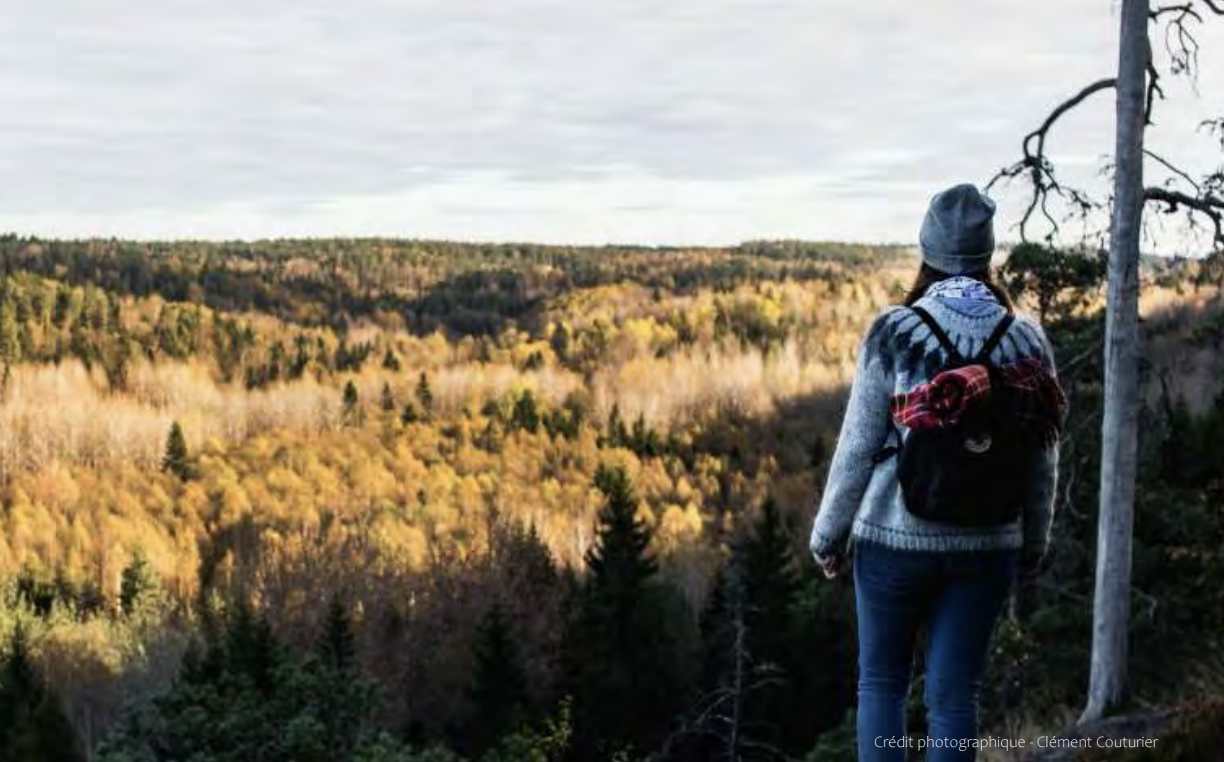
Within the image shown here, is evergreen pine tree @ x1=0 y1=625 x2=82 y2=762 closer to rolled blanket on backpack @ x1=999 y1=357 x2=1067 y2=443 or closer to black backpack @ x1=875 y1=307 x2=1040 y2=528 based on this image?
black backpack @ x1=875 y1=307 x2=1040 y2=528

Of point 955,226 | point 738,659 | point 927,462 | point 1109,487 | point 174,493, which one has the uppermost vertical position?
point 955,226

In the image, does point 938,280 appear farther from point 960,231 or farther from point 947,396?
point 947,396

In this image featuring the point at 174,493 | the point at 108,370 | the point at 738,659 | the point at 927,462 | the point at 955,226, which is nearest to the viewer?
the point at 927,462

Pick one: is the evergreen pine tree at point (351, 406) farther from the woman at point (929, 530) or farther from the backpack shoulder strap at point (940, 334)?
the backpack shoulder strap at point (940, 334)

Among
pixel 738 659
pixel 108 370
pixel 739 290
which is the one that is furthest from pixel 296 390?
pixel 738 659

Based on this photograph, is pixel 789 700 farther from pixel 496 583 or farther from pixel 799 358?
pixel 799 358

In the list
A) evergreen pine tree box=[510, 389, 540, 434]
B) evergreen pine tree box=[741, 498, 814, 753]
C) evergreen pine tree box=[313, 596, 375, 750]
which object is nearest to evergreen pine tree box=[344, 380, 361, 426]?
evergreen pine tree box=[510, 389, 540, 434]

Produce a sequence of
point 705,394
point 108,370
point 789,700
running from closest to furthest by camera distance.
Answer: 1. point 789,700
2. point 705,394
3. point 108,370

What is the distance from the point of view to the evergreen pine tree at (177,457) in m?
94.7

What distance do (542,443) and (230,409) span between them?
36.2 metres

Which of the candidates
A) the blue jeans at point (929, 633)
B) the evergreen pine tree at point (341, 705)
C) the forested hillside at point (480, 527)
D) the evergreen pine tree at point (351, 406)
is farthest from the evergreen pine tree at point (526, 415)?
the blue jeans at point (929, 633)

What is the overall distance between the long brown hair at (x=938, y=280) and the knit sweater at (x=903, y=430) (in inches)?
2.5

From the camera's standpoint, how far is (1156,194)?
10.5 metres

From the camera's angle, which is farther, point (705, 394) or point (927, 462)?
point (705, 394)
